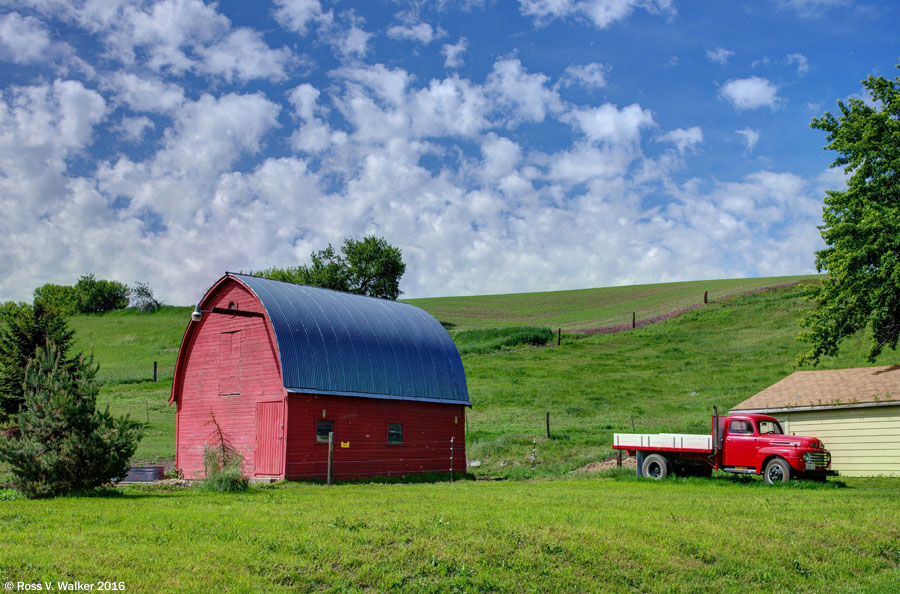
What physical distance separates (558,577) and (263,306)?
1727 centimetres

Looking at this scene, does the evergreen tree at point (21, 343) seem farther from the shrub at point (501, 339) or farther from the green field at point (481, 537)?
the shrub at point (501, 339)

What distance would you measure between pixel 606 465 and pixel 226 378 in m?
15.1

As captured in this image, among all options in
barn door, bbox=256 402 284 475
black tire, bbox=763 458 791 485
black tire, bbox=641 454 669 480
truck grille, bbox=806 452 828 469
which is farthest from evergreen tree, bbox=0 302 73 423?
truck grille, bbox=806 452 828 469

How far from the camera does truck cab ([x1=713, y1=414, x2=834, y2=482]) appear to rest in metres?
23.7

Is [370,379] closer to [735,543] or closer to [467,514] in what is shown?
[467,514]

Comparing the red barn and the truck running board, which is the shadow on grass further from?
the truck running board

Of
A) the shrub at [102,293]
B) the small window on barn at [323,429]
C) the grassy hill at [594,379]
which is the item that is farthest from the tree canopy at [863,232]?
the shrub at [102,293]

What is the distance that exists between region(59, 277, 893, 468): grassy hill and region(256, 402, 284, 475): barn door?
9.37 m

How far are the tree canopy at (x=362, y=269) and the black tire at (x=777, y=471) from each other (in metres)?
68.9

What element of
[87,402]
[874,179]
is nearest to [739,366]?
[874,179]

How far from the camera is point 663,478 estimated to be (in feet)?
83.9

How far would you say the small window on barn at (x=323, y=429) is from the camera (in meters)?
25.5

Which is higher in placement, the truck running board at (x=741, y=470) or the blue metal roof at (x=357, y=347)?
the blue metal roof at (x=357, y=347)

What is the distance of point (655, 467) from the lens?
1051 inches
